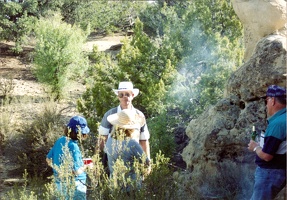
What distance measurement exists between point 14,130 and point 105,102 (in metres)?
2.25

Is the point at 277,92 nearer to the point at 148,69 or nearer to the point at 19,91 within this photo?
the point at 148,69

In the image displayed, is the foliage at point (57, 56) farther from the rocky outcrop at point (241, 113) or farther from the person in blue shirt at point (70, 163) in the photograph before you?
the person in blue shirt at point (70, 163)

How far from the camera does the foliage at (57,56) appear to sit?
1566cm

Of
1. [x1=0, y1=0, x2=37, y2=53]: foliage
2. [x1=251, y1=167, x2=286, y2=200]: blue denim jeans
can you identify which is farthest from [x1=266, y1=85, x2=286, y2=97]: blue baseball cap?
[x1=0, y1=0, x2=37, y2=53]: foliage

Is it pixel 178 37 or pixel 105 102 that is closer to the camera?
pixel 105 102

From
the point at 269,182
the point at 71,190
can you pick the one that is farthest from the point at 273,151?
the point at 71,190

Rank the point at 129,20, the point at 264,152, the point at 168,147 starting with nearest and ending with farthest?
the point at 264,152, the point at 168,147, the point at 129,20

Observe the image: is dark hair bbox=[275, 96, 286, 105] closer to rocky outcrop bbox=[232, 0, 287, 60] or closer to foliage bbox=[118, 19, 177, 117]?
rocky outcrop bbox=[232, 0, 287, 60]

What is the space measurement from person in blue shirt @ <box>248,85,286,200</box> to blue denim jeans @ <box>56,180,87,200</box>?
1679mm

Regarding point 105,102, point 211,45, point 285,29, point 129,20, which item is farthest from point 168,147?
point 129,20

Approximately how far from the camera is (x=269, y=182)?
3.73 metres

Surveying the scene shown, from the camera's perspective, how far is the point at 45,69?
15.7 metres

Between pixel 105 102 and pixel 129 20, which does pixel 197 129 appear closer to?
pixel 105 102

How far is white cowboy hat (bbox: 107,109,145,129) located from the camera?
493 centimetres
